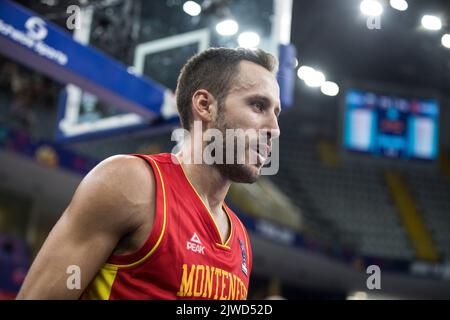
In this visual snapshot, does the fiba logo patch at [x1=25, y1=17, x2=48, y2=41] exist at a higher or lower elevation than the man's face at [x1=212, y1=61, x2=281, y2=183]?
higher

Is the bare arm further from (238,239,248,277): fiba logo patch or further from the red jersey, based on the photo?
(238,239,248,277): fiba logo patch

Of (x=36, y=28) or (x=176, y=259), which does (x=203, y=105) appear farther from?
(x=36, y=28)

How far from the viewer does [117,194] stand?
151cm

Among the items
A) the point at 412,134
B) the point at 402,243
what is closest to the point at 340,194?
the point at 402,243

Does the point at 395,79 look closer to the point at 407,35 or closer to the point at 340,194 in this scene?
the point at 407,35

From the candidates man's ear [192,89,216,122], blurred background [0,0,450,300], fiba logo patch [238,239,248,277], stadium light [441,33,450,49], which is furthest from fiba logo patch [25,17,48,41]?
stadium light [441,33,450,49]

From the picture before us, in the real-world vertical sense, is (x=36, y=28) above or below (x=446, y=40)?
below

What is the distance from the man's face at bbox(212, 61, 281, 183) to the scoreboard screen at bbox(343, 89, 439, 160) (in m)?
8.54

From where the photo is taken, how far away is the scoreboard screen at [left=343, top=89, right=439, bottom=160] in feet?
33.4

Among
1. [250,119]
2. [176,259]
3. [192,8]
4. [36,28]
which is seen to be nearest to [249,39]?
[192,8]

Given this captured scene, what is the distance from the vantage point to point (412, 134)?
10.3 meters

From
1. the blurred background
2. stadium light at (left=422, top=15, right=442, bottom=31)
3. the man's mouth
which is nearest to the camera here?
the man's mouth

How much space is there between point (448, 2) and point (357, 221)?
23.8 ft

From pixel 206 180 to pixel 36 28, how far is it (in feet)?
11.6
